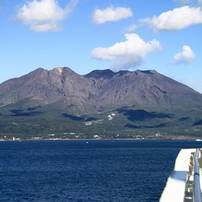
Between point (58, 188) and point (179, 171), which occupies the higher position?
point (179, 171)

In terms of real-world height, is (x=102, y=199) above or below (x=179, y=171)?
below

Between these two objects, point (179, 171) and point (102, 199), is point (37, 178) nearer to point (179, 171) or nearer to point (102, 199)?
point (102, 199)

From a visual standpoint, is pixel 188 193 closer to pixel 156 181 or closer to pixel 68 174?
pixel 156 181

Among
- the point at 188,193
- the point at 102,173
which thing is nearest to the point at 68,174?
the point at 102,173

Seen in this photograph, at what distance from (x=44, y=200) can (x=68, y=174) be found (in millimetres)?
31620

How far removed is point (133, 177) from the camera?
254 ft

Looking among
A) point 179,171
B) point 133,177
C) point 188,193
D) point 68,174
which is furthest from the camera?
point 68,174

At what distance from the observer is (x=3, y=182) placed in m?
74.4

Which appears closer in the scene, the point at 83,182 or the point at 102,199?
the point at 102,199

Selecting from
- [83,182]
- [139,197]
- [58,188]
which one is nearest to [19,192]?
[58,188]

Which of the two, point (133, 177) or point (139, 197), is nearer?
point (139, 197)

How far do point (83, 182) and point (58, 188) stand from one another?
7.19 metres

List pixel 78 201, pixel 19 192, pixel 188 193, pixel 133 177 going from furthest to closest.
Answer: pixel 133 177 < pixel 19 192 < pixel 78 201 < pixel 188 193

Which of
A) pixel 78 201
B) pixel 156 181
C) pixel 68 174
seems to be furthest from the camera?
pixel 68 174
